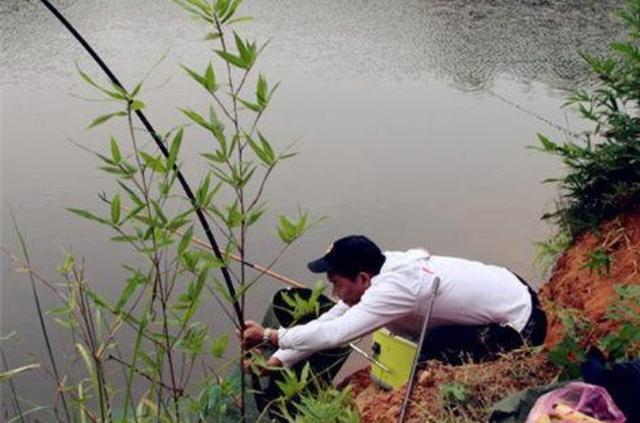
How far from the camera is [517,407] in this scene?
264 cm

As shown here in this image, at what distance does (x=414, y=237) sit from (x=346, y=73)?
4163 millimetres

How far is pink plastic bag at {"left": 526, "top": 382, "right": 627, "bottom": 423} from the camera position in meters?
2.39

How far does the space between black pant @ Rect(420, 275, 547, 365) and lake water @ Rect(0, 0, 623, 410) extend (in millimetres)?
1197

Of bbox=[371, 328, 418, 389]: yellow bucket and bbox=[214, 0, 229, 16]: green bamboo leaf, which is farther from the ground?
bbox=[214, 0, 229, 16]: green bamboo leaf

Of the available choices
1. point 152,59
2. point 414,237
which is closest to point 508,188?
point 414,237

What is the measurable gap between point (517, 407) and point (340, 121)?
243 inches

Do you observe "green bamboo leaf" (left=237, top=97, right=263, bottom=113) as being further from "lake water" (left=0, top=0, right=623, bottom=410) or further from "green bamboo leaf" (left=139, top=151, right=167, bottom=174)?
"lake water" (left=0, top=0, right=623, bottom=410)

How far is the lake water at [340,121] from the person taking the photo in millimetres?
6297

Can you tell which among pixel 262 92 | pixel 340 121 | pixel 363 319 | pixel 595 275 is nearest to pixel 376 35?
pixel 340 121

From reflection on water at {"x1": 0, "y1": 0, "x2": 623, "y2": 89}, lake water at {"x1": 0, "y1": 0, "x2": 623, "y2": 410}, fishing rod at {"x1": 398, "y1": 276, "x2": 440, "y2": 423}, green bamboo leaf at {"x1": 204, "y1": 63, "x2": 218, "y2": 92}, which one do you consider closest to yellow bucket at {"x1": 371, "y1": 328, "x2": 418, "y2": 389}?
fishing rod at {"x1": 398, "y1": 276, "x2": 440, "y2": 423}

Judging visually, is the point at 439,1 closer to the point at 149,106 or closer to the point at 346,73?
the point at 346,73

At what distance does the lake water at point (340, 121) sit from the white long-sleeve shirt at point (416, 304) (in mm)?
924

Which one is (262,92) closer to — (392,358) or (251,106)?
(251,106)

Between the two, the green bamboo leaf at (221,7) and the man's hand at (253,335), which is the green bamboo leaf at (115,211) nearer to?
the green bamboo leaf at (221,7)
